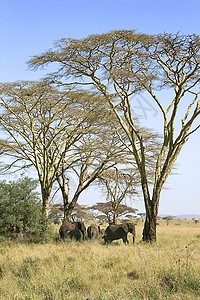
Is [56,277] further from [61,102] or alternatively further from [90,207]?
[90,207]

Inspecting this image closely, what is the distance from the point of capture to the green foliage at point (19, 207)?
50.6 feet

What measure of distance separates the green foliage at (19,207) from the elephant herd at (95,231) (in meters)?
1.55

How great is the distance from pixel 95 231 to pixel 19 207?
461cm

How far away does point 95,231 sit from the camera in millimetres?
17875

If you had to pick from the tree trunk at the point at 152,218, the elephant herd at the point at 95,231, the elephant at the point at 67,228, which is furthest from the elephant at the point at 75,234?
the tree trunk at the point at 152,218

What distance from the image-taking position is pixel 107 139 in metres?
20.4

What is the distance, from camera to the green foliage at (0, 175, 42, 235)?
50.6ft

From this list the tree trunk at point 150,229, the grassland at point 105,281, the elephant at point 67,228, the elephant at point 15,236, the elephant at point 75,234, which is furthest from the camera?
the elephant at point 67,228

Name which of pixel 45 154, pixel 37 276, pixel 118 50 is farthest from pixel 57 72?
pixel 37 276

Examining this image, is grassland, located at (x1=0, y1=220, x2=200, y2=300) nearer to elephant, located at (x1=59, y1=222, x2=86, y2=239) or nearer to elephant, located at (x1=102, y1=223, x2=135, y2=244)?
elephant, located at (x1=102, y1=223, x2=135, y2=244)

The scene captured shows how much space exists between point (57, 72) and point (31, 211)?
6.79 m

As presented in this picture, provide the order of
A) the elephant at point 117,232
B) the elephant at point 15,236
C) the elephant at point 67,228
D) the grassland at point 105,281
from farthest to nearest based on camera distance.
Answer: the elephant at point 67,228, the elephant at point 15,236, the elephant at point 117,232, the grassland at point 105,281

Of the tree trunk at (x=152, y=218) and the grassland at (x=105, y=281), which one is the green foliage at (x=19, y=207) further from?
the grassland at (x=105, y=281)

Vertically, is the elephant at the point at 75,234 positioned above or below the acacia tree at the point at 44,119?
below
